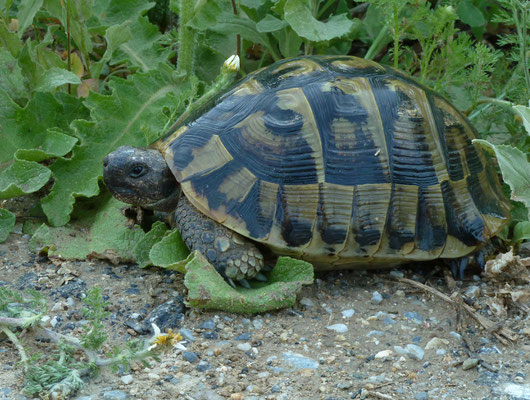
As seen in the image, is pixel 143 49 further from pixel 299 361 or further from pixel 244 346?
pixel 299 361

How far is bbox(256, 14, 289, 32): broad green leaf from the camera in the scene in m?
4.02

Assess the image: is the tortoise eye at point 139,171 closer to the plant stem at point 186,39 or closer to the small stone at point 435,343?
the plant stem at point 186,39

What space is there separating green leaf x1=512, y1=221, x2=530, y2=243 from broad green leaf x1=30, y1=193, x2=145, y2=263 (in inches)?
72.5

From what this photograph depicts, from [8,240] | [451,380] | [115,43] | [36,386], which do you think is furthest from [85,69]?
[451,380]

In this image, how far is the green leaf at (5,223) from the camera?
3291mm

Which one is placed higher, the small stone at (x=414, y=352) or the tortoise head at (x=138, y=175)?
the tortoise head at (x=138, y=175)

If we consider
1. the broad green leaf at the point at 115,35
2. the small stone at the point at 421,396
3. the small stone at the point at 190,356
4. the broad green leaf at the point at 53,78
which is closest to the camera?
the small stone at the point at 421,396

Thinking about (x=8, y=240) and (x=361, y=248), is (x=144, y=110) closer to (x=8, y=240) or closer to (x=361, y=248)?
(x=8, y=240)

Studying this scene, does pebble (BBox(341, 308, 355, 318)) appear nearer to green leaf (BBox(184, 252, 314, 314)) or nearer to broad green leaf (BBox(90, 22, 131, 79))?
green leaf (BBox(184, 252, 314, 314))

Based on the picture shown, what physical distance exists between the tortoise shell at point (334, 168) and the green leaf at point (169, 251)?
230 mm

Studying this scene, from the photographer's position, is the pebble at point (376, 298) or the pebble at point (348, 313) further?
the pebble at point (376, 298)

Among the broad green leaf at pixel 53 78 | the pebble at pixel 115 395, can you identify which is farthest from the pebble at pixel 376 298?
the broad green leaf at pixel 53 78

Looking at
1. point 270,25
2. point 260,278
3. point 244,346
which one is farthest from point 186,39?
point 244,346

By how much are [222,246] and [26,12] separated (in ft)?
6.26
